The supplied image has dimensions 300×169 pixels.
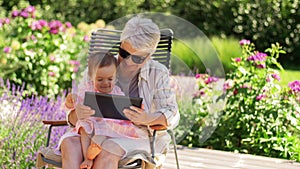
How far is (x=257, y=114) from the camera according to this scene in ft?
13.5

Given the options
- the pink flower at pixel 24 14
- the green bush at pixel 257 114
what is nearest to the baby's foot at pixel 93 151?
the green bush at pixel 257 114

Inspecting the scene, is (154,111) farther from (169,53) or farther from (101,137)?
(169,53)

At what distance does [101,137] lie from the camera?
2.66m

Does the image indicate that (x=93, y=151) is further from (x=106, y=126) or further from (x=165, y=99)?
(x=165, y=99)

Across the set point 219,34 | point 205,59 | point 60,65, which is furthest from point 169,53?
point 219,34

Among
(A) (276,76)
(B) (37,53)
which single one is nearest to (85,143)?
(A) (276,76)

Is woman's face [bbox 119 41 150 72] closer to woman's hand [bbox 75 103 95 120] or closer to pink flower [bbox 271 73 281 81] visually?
woman's hand [bbox 75 103 95 120]

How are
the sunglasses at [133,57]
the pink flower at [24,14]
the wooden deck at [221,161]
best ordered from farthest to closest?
the pink flower at [24,14]
the wooden deck at [221,161]
the sunglasses at [133,57]

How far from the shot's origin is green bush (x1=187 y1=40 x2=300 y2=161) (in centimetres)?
402

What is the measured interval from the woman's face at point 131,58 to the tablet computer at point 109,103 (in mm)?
272

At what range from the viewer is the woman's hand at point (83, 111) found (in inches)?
104

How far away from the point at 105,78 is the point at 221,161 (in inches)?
54.8

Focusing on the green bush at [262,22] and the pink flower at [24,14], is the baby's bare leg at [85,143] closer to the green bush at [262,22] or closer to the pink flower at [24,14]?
the pink flower at [24,14]

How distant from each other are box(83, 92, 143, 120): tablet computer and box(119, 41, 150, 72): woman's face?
272 millimetres
